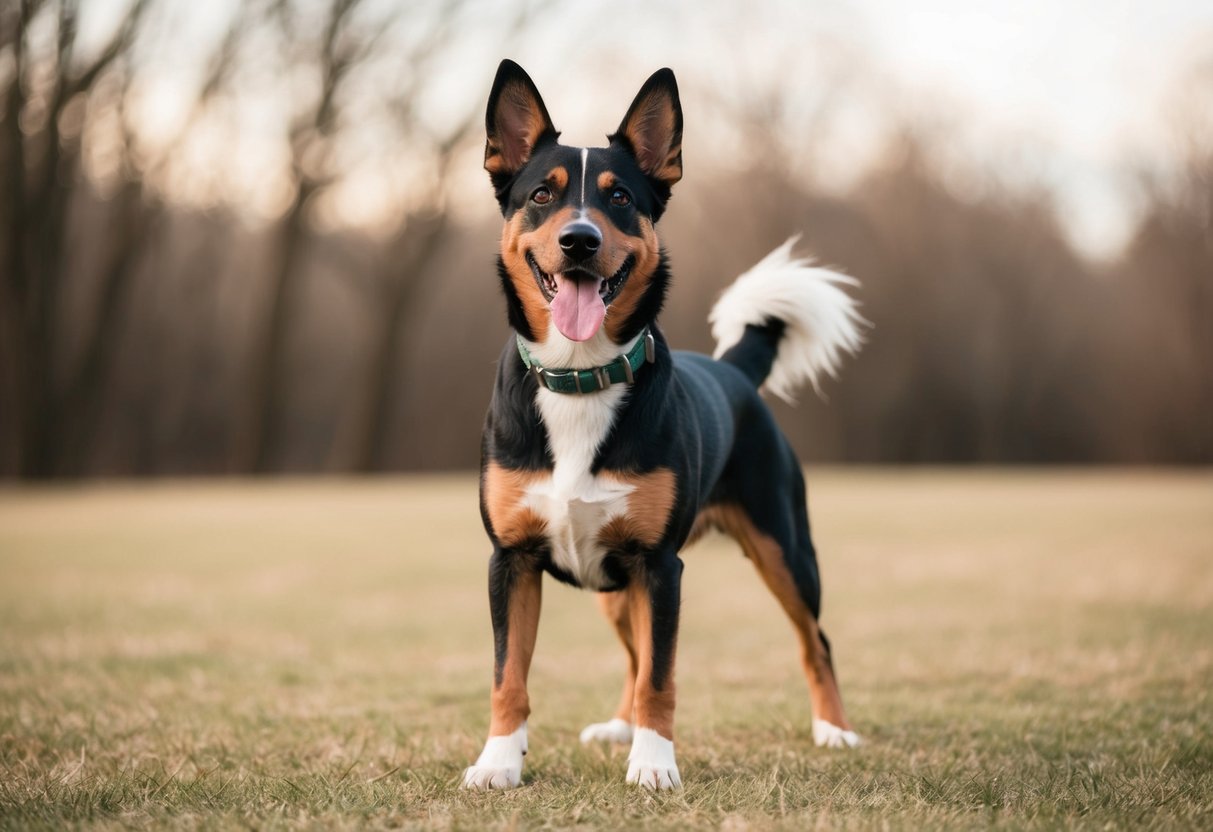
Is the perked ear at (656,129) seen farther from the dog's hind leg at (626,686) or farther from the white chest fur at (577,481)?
the dog's hind leg at (626,686)

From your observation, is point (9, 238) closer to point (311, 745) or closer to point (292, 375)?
point (292, 375)

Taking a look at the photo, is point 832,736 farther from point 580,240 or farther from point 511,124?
point 511,124

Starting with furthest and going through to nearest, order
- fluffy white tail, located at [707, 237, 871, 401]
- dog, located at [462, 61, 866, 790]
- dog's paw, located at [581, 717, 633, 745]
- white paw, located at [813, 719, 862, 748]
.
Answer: fluffy white tail, located at [707, 237, 871, 401]
dog's paw, located at [581, 717, 633, 745]
white paw, located at [813, 719, 862, 748]
dog, located at [462, 61, 866, 790]

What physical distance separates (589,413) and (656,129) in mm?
1033

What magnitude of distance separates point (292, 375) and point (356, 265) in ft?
10.6

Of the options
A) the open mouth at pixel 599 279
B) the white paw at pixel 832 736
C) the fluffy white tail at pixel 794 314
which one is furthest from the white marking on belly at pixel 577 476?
the fluffy white tail at pixel 794 314

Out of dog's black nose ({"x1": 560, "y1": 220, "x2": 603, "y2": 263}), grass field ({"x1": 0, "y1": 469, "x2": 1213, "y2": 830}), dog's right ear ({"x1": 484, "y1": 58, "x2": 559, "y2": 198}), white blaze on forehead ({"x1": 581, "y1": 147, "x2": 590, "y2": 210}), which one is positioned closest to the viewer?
grass field ({"x1": 0, "y1": 469, "x2": 1213, "y2": 830})

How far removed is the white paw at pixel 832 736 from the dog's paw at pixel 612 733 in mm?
687

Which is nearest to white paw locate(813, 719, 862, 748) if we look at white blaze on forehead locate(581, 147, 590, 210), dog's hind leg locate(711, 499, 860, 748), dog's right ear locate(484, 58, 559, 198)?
dog's hind leg locate(711, 499, 860, 748)

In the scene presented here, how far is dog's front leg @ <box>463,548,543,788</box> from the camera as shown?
3.37 m

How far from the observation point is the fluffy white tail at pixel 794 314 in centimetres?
484

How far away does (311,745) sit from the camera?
13.0ft

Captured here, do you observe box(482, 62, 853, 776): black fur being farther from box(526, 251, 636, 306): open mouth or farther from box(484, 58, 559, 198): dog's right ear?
box(526, 251, 636, 306): open mouth

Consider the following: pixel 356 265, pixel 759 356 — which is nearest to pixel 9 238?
pixel 356 265
